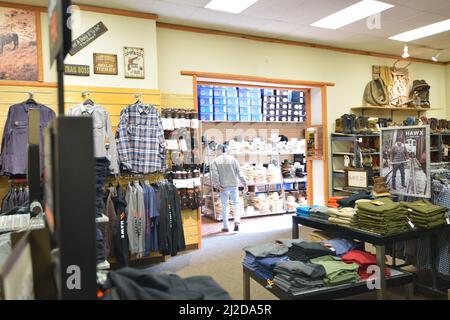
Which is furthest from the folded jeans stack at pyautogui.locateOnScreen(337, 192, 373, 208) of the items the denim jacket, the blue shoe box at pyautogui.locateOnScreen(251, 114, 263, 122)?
the blue shoe box at pyautogui.locateOnScreen(251, 114, 263, 122)

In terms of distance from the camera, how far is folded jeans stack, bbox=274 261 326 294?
222 cm

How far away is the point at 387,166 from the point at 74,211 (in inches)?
132

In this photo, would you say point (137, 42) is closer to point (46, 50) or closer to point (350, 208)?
point (46, 50)

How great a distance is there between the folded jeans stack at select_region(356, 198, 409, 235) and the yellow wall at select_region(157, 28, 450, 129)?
335 centimetres

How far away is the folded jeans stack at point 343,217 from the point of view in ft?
9.42

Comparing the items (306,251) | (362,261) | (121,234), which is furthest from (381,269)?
(121,234)

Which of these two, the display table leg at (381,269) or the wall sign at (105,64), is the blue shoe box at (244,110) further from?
the display table leg at (381,269)

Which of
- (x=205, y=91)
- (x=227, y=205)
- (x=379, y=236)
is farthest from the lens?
(x=205, y=91)

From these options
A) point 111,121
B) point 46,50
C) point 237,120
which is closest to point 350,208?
point 111,121

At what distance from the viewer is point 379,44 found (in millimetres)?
6719

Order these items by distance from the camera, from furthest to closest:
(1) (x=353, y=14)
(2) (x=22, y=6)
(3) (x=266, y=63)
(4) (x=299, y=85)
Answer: (4) (x=299, y=85) → (3) (x=266, y=63) → (1) (x=353, y=14) → (2) (x=22, y=6)

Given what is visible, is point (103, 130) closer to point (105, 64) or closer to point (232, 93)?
point (105, 64)

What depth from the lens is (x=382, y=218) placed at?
2645mm

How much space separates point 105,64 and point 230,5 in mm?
1815
